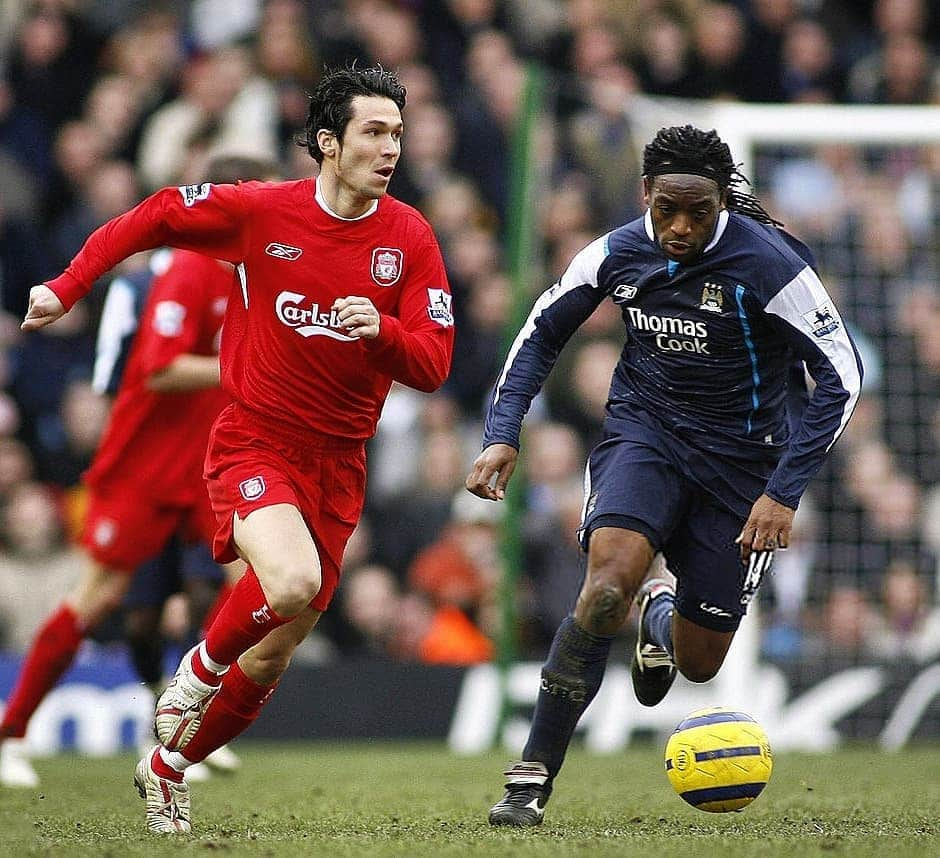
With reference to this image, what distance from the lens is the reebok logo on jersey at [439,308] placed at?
601cm

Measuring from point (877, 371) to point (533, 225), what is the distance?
8.44ft

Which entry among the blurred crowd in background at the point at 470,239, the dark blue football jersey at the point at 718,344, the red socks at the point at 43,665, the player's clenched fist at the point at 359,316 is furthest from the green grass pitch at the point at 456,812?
the blurred crowd in background at the point at 470,239

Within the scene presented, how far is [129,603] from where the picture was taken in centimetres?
868

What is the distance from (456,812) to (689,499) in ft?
4.93

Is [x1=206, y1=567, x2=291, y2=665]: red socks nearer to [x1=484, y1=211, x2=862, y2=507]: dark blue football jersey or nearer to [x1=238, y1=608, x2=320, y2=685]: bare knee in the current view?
[x1=238, y1=608, x2=320, y2=685]: bare knee

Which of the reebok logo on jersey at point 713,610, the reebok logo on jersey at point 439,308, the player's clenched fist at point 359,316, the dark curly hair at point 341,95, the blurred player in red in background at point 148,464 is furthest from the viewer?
the blurred player in red in background at point 148,464

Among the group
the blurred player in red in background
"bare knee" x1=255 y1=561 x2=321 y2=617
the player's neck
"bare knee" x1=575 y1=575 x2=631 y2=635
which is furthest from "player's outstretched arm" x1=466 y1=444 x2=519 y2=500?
the blurred player in red in background

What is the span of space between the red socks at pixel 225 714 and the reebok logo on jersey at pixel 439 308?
1421mm

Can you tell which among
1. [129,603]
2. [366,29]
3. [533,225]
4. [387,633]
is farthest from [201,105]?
[129,603]

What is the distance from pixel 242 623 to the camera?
5816mm

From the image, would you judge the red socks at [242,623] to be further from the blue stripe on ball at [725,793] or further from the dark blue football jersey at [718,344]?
the blue stripe on ball at [725,793]

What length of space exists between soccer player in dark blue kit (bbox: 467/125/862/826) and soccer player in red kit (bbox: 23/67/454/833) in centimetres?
54

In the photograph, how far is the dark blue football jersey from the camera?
19.7 feet

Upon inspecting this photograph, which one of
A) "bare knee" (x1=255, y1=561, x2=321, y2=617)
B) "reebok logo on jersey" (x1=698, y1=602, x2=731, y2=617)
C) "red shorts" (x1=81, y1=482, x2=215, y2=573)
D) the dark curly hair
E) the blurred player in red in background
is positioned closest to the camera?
"bare knee" (x1=255, y1=561, x2=321, y2=617)
